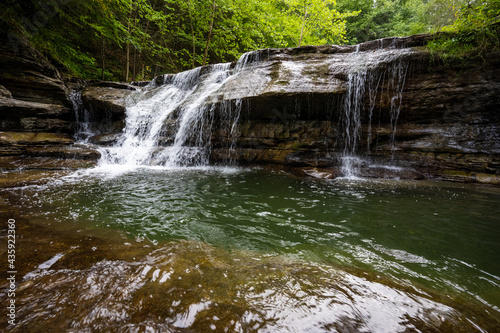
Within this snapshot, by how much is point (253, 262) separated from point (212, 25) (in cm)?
1412

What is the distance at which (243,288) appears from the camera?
1.49m

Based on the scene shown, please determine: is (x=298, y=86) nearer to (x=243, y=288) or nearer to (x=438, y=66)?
(x=438, y=66)

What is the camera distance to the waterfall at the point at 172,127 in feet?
24.6

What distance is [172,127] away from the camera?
8.43 meters

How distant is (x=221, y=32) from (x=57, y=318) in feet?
48.2

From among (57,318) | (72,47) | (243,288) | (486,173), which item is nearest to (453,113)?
(486,173)

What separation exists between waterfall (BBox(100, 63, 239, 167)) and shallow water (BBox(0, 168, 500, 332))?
3404 mm

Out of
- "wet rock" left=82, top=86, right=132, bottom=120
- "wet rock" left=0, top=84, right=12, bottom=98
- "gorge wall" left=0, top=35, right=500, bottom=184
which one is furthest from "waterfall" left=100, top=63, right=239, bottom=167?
"wet rock" left=0, top=84, right=12, bottom=98

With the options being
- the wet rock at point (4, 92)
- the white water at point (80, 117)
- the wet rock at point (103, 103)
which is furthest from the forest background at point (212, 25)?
the wet rock at point (103, 103)

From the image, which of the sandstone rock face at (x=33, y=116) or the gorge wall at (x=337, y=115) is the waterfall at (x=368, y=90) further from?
the sandstone rock face at (x=33, y=116)

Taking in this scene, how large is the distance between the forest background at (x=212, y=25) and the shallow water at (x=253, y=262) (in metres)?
5.61

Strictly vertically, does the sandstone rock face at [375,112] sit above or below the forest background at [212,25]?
below

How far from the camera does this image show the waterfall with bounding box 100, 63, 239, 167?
7.49 m

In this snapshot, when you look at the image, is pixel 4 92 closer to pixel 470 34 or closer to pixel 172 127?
pixel 172 127
